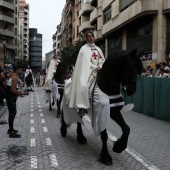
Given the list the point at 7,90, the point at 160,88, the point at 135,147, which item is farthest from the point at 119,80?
the point at 160,88

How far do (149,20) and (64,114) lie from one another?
656 inches

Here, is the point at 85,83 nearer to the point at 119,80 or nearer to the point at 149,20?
the point at 119,80

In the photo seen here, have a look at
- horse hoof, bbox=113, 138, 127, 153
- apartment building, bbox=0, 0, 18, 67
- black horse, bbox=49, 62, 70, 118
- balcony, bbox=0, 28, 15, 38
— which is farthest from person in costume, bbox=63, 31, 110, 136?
balcony, bbox=0, 28, 15, 38

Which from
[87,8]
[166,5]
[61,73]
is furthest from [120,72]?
[87,8]

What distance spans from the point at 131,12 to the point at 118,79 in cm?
1912

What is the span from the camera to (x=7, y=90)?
773cm

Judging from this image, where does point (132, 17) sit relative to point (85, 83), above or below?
above

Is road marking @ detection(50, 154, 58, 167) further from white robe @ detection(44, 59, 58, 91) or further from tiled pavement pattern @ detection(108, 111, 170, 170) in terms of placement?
white robe @ detection(44, 59, 58, 91)

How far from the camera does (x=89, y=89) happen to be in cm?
587

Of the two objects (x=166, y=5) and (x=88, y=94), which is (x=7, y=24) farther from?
(x=88, y=94)

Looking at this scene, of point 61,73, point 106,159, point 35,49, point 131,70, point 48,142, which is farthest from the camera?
point 35,49

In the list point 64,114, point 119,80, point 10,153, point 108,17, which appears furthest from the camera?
point 108,17

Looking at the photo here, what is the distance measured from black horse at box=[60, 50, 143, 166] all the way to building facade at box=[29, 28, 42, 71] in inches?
6261

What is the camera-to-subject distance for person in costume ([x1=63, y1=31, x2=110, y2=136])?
5477mm
